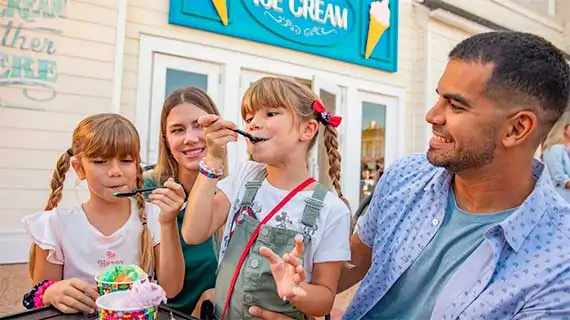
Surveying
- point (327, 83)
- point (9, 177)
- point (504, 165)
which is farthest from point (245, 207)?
point (327, 83)

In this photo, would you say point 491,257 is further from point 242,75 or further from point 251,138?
point 242,75

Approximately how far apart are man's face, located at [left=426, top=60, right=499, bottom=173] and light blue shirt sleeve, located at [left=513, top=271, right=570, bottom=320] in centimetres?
34

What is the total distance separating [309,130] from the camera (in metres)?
1.50

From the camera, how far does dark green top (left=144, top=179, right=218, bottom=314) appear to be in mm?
1721

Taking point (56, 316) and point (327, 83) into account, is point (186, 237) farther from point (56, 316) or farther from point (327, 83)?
point (327, 83)

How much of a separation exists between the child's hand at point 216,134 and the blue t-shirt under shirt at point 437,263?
2.19 ft

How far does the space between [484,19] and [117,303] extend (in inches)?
285

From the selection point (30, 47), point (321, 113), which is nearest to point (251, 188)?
point (321, 113)

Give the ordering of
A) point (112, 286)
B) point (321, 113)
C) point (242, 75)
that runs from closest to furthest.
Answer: point (112, 286) → point (321, 113) → point (242, 75)

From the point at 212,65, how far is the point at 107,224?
10.7ft

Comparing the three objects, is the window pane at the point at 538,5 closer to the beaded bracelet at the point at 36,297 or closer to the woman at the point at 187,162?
the woman at the point at 187,162

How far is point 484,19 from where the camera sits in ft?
22.6

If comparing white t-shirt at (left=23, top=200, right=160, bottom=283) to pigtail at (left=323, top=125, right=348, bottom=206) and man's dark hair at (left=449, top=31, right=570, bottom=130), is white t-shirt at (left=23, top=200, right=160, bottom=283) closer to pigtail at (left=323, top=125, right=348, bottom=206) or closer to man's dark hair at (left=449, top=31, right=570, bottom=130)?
pigtail at (left=323, top=125, right=348, bottom=206)

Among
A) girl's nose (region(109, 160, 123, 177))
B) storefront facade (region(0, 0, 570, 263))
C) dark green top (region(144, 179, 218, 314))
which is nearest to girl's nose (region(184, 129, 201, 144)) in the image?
dark green top (region(144, 179, 218, 314))
